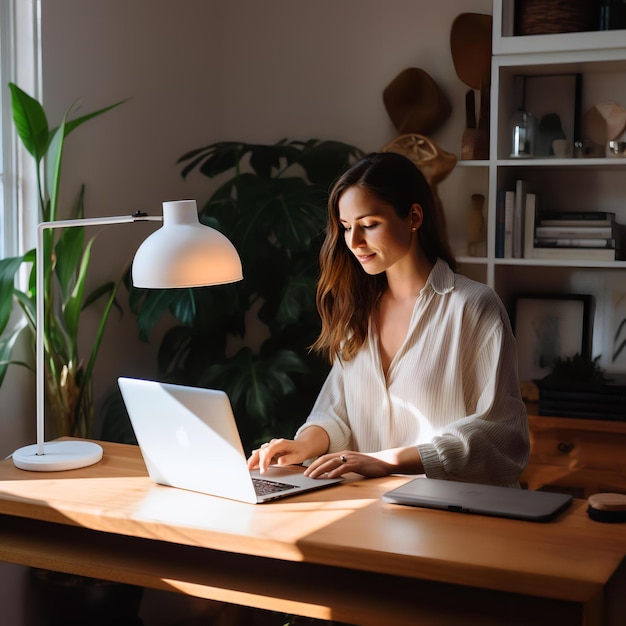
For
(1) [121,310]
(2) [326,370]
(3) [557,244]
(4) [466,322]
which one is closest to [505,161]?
(3) [557,244]

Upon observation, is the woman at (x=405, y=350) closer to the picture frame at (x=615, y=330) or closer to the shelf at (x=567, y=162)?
the shelf at (x=567, y=162)

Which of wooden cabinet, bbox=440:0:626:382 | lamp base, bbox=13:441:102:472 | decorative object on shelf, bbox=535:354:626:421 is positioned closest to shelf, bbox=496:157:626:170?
wooden cabinet, bbox=440:0:626:382

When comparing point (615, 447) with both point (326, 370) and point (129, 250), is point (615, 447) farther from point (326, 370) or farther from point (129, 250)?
point (129, 250)

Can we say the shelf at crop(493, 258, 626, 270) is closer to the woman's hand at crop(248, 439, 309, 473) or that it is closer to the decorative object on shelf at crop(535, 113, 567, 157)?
the decorative object on shelf at crop(535, 113, 567, 157)

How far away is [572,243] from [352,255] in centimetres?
124

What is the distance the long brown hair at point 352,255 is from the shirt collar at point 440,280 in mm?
43

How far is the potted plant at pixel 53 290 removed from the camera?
2.70 metres

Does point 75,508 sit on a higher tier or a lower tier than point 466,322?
lower

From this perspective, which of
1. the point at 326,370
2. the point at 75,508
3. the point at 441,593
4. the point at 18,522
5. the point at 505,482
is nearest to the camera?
the point at 441,593

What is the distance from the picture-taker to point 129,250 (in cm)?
351

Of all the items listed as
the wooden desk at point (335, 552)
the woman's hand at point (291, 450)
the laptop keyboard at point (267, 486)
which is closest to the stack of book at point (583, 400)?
the woman's hand at point (291, 450)

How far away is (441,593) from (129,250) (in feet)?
7.30

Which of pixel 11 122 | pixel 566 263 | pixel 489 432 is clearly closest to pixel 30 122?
pixel 11 122

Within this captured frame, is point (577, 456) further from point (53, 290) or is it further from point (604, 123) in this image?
point (53, 290)
